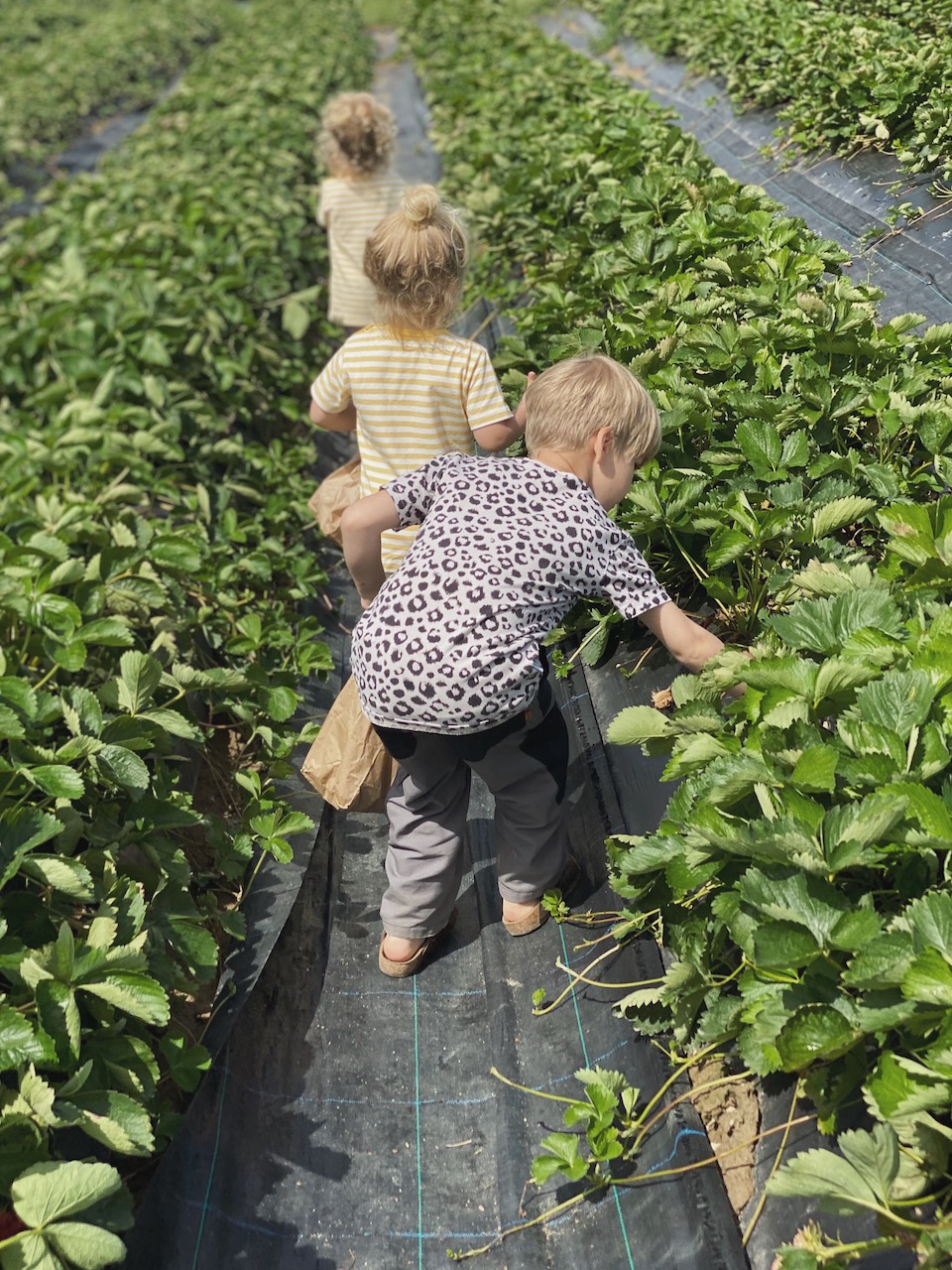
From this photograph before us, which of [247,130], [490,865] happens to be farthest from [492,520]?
[247,130]

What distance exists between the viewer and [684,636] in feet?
6.77

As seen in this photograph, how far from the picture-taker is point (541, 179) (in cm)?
444

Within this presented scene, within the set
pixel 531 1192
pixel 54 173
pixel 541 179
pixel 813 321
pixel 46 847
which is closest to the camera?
pixel 531 1192

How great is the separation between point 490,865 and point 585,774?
1.15 feet

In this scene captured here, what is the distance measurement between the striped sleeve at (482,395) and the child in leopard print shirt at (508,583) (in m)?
0.48

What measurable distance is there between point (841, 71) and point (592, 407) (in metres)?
3.05

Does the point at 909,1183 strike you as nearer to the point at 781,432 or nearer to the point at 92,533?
the point at 781,432

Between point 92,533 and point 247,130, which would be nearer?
point 92,533

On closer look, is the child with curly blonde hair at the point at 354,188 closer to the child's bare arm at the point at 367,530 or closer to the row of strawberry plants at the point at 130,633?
the row of strawberry plants at the point at 130,633

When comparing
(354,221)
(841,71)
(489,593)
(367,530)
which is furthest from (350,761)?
(841,71)

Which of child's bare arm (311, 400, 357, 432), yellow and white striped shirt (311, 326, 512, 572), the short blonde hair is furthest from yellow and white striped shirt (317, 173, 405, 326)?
the short blonde hair

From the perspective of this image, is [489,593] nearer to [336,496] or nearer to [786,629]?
[786,629]

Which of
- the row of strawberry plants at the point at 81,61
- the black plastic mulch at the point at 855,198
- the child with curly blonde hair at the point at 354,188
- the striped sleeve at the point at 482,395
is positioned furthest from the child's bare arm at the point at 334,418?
the row of strawberry plants at the point at 81,61

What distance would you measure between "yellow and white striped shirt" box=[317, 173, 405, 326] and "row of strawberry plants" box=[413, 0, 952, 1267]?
92 cm
